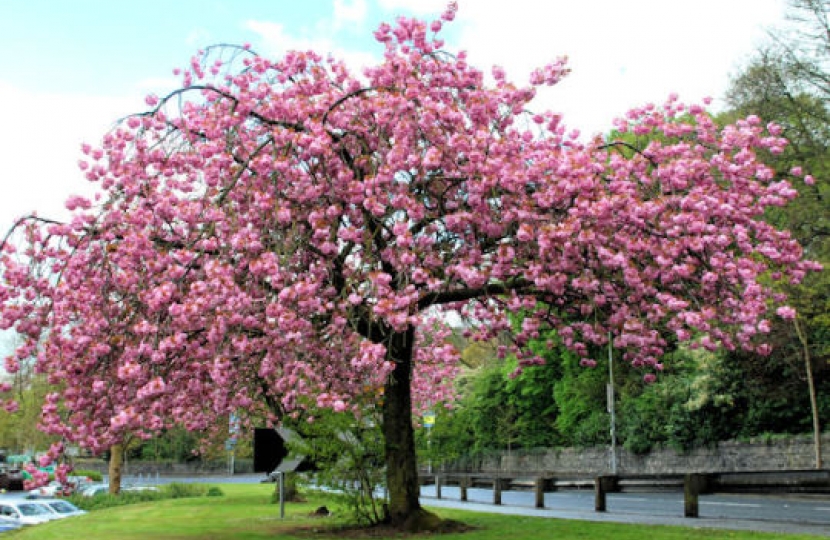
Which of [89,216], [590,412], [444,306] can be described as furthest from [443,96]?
[590,412]

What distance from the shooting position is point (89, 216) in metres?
13.5

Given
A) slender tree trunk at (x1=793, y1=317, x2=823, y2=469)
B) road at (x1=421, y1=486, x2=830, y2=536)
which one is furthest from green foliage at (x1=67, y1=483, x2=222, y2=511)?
slender tree trunk at (x1=793, y1=317, x2=823, y2=469)

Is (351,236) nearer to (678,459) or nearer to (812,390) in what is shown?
(812,390)

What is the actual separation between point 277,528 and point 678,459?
2680 cm

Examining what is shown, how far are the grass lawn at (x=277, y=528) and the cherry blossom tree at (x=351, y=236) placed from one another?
1896 mm

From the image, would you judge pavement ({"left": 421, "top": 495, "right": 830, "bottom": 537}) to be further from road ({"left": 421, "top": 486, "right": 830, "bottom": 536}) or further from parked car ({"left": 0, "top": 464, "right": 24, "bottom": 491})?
parked car ({"left": 0, "top": 464, "right": 24, "bottom": 491})

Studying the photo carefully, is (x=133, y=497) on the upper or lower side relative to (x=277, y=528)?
lower

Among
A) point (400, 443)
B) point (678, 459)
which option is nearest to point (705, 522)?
point (400, 443)

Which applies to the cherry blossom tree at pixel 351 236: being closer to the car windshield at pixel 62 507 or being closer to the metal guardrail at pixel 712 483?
the metal guardrail at pixel 712 483

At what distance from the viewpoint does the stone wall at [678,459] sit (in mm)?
33284

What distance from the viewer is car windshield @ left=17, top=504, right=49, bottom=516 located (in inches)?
1190

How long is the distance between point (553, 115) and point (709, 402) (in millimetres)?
25288

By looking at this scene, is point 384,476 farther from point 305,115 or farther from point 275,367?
point 305,115

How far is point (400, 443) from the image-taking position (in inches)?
621
